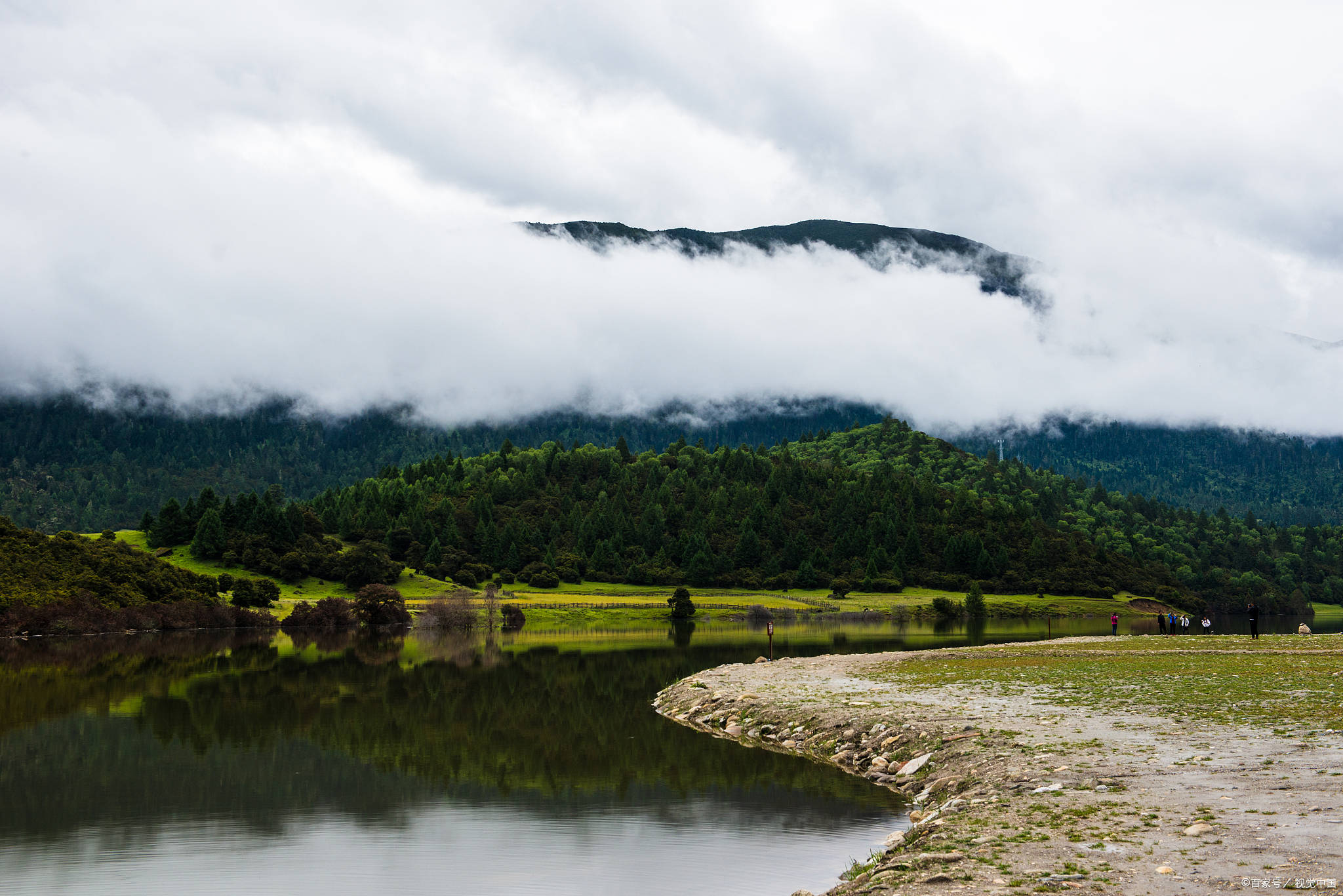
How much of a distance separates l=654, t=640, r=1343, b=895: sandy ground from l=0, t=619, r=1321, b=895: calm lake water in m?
2.08

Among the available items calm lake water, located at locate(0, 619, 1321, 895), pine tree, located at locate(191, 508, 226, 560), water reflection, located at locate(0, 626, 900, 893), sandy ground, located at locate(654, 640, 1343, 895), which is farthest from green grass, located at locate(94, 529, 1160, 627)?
sandy ground, located at locate(654, 640, 1343, 895)

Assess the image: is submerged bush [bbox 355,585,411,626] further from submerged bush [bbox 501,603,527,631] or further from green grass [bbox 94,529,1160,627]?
submerged bush [bbox 501,603,527,631]

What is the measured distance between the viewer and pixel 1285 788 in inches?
770

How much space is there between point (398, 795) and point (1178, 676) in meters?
32.0

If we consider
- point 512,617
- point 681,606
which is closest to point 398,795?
point 512,617

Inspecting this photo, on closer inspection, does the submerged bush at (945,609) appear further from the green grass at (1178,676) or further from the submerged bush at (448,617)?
the green grass at (1178,676)

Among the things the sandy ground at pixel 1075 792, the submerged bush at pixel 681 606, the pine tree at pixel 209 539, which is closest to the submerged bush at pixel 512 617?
the submerged bush at pixel 681 606

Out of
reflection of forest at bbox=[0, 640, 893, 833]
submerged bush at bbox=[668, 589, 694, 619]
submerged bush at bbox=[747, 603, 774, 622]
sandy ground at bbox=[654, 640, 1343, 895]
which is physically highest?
sandy ground at bbox=[654, 640, 1343, 895]

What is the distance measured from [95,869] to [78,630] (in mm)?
95361

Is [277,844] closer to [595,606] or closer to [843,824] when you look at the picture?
[843,824]

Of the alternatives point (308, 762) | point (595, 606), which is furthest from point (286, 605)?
point (308, 762)

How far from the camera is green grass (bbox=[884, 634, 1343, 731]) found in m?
30.8

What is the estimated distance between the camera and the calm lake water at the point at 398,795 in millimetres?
21047

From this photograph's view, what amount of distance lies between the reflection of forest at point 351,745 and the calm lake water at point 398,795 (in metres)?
0.15
